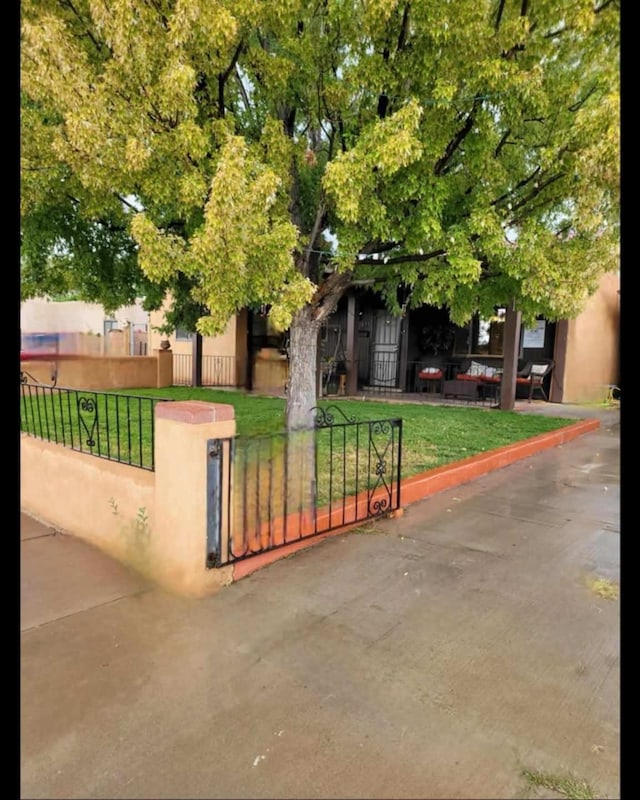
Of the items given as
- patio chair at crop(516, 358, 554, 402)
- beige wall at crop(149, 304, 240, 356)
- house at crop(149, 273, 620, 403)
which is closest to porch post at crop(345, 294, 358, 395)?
house at crop(149, 273, 620, 403)

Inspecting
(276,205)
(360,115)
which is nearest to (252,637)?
(276,205)

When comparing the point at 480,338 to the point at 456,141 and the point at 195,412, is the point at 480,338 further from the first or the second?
the point at 195,412

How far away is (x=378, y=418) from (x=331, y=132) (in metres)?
5.30

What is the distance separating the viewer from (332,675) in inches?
101

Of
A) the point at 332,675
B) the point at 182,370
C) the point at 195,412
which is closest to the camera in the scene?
the point at 332,675

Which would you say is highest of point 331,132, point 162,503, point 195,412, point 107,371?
point 331,132

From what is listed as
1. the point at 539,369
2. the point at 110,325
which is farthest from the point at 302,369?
the point at 110,325

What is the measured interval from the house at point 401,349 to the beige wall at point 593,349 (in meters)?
0.03

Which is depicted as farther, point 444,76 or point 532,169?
point 532,169

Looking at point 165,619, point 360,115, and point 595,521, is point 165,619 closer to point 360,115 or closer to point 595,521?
point 595,521

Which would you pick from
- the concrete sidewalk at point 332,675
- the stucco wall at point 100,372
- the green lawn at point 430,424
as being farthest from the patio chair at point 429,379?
the concrete sidewalk at point 332,675

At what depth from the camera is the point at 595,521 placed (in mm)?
4949

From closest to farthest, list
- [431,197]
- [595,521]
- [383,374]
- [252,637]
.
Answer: [252,637], [431,197], [595,521], [383,374]

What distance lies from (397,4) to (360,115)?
99 centimetres
